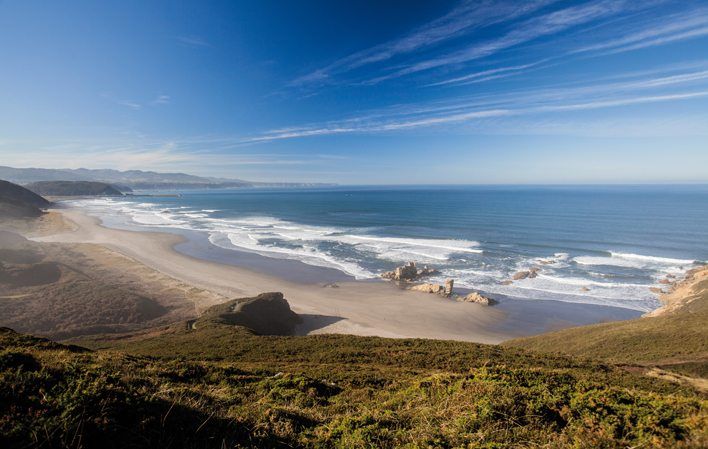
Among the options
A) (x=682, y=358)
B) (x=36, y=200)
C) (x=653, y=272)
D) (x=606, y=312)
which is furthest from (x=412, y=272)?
(x=36, y=200)

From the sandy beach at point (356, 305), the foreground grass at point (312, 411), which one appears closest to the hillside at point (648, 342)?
the sandy beach at point (356, 305)

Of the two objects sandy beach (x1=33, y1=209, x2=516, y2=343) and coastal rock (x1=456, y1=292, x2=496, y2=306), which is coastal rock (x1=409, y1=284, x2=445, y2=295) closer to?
sandy beach (x1=33, y1=209, x2=516, y2=343)

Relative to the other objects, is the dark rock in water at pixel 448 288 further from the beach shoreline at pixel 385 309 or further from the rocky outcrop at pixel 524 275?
the rocky outcrop at pixel 524 275

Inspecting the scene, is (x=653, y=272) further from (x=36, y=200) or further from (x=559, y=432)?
(x=36, y=200)

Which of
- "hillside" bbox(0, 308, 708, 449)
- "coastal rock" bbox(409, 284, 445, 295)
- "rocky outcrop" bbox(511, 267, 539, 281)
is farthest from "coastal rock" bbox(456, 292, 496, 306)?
"hillside" bbox(0, 308, 708, 449)

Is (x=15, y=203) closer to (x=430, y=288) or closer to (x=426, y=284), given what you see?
(x=426, y=284)
